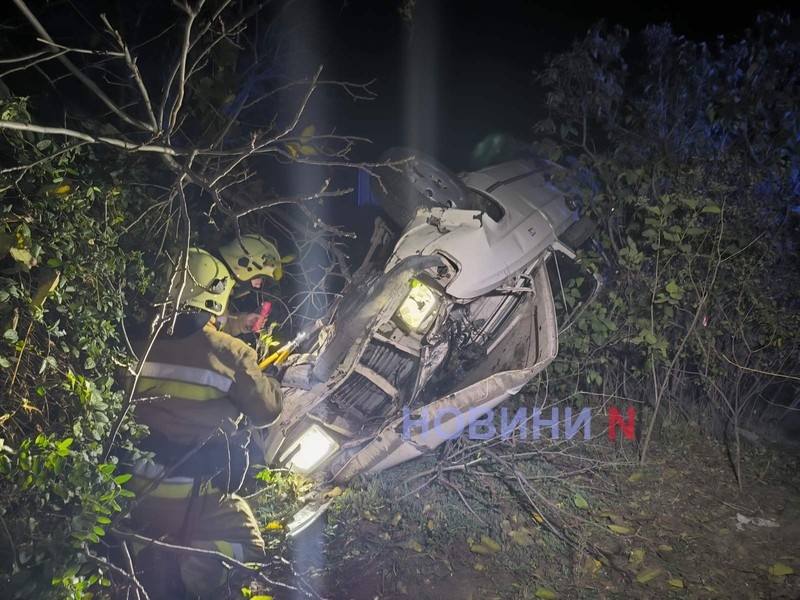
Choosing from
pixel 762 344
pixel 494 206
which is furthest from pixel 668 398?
pixel 494 206

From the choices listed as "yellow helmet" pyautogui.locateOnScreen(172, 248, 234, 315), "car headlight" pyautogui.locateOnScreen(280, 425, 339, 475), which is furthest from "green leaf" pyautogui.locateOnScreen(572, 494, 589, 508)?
"yellow helmet" pyautogui.locateOnScreen(172, 248, 234, 315)

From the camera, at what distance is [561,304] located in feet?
19.0

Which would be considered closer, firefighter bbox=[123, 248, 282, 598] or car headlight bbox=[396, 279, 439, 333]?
firefighter bbox=[123, 248, 282, 598]

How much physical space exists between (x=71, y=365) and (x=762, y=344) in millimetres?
5858

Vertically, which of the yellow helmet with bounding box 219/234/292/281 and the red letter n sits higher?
the yellow helmet with bounding box 219/234/292/281

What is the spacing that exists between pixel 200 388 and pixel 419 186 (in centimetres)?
296

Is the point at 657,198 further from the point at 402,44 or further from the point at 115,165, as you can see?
the point at 402,44

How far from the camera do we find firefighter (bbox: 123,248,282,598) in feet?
10.5

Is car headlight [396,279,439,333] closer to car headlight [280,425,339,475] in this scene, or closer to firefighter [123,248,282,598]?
car headlight [280,425,339,475]

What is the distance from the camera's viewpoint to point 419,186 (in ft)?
17.2

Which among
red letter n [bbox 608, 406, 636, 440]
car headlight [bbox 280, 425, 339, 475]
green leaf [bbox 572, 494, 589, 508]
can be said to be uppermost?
car headlight [bbox 280, 425, 339, 475]

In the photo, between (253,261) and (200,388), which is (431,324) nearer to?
(253,261)

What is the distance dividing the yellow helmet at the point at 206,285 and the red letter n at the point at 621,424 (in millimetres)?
3997

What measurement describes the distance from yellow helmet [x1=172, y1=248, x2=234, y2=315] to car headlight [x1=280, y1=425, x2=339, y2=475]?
4.22 feet
